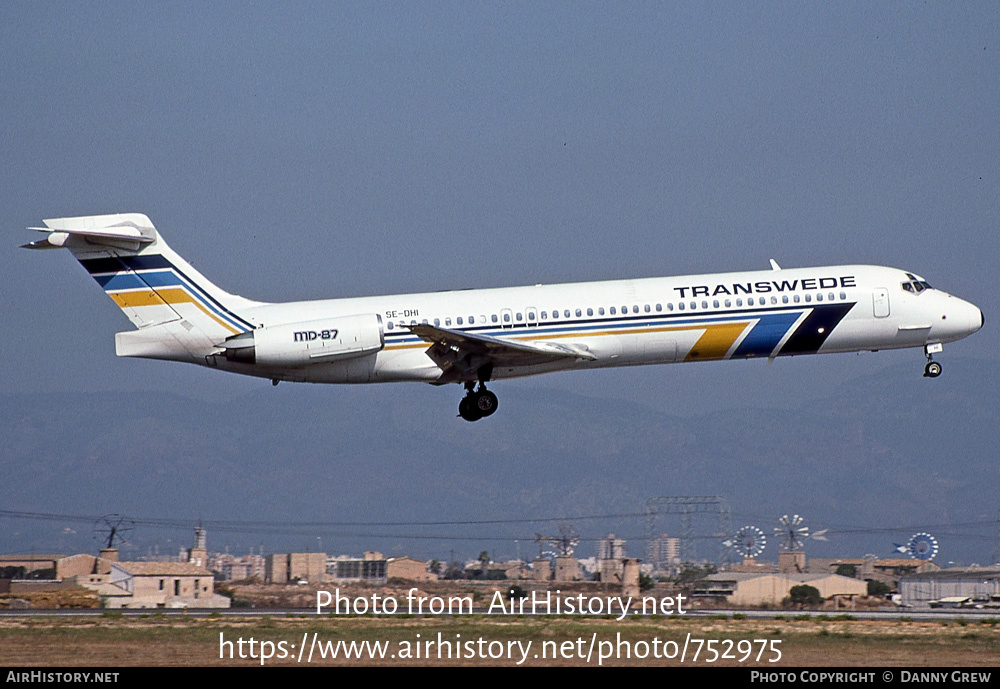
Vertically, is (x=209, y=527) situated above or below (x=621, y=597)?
above

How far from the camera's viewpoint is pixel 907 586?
5784 centimetres

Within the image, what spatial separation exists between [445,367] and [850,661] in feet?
43.8

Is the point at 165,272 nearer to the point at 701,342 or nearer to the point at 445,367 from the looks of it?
the point at 445,367

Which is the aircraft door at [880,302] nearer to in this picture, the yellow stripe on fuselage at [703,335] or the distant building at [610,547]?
the yellow stripe on fuselage at [703,335]

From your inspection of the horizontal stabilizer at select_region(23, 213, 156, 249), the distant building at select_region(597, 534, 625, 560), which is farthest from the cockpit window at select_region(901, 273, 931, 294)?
the distant building at select_region(597, 534, 625, 560)

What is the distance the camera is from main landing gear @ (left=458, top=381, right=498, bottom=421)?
113ft

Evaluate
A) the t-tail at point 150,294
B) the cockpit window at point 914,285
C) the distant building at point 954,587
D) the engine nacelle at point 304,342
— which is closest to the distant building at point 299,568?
the t-tail at point 150,294

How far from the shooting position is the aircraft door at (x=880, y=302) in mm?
34594

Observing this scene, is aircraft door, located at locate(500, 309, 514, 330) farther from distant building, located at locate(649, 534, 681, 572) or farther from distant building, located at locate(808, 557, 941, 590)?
distant building, located at locate(808, 557, 941, 590)

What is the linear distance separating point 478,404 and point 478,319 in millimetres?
2534

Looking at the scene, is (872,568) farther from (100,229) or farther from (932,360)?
(100,229)

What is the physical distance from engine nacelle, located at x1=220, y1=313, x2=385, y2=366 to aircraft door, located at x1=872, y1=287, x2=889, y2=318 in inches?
520
